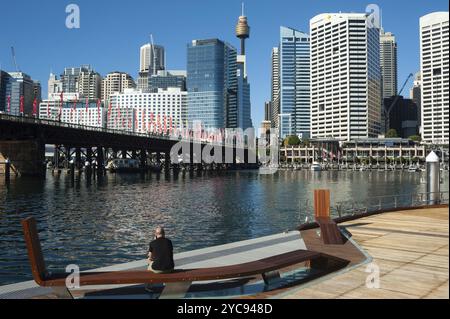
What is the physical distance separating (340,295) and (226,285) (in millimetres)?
3165

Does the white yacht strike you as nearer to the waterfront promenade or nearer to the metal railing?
the metal railing

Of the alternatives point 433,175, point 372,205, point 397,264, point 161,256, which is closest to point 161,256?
point 161,256

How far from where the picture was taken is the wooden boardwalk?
10148 millimetres

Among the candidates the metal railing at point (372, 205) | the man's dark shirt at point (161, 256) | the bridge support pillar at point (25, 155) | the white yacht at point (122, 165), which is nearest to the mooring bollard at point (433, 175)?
the metal railing at point (372, 205)

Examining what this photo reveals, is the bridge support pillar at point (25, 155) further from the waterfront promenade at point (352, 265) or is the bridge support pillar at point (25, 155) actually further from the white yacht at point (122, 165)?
the waterfront promenade at point (352, 265)

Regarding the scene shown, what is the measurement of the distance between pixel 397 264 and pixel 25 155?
10773cm

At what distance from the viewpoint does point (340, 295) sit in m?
9.95

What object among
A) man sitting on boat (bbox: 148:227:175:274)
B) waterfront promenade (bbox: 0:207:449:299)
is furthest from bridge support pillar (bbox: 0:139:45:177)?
man sitting on boat (bbox: 148:227:175:274)

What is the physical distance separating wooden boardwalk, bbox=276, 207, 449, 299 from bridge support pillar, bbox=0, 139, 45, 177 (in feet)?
316

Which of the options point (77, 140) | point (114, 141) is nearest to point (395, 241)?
point (77, 140)

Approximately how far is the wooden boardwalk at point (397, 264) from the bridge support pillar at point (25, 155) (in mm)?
96186

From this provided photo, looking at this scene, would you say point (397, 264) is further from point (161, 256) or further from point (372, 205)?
point (372, 205)

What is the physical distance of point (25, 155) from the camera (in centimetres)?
10575

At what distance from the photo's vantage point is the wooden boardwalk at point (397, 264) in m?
10.1
